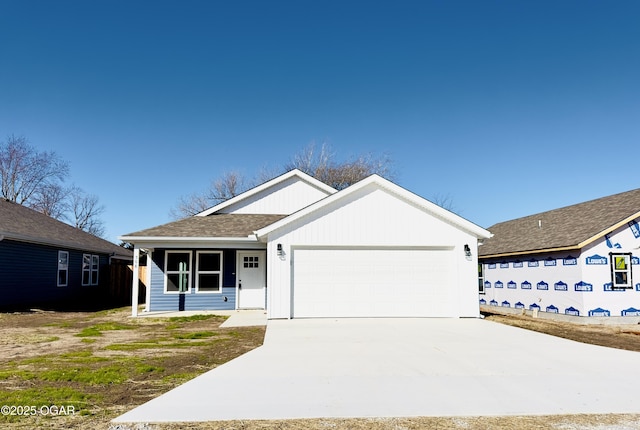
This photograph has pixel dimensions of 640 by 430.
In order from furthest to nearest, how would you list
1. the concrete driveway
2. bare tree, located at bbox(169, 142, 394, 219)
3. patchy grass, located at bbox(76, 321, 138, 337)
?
bare tree, located at bbox(169, 142, 394, 219) < patchy grass, located at bbox(76, 321, 138, 337) < the concrete driveway

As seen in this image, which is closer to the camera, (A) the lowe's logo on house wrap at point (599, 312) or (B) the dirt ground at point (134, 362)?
(B) the dirt ground at point (134, 362)

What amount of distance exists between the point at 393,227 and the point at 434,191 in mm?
33835

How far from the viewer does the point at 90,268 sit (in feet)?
72.5

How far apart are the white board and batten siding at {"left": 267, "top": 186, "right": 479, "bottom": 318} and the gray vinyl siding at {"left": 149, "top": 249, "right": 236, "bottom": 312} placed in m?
3.26

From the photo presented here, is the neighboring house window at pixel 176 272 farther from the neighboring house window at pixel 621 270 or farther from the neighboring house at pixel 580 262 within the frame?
the neighboring house window at pixel 621 270

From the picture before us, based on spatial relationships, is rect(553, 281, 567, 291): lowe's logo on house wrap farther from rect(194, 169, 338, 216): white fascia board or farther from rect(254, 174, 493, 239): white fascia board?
rect(194, 169, 338, 216): white fascia board

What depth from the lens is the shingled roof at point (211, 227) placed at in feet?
48.1

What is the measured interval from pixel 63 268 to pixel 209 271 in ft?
29.8

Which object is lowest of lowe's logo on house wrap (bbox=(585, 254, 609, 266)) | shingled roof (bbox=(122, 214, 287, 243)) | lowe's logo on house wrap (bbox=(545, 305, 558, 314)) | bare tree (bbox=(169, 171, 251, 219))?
lowe's logo on house wrap (bbox=(545, 305, 558, 314))

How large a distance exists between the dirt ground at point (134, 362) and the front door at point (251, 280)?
214 centimetres

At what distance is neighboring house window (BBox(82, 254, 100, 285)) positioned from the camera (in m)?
21.5

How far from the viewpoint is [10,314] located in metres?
14.3

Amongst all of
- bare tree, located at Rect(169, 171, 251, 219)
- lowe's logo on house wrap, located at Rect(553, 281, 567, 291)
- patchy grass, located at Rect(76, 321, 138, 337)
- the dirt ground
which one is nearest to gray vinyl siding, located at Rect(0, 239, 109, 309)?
the dirt ground

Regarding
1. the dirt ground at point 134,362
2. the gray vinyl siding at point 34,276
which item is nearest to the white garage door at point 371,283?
the dirt ground at point 134,362
